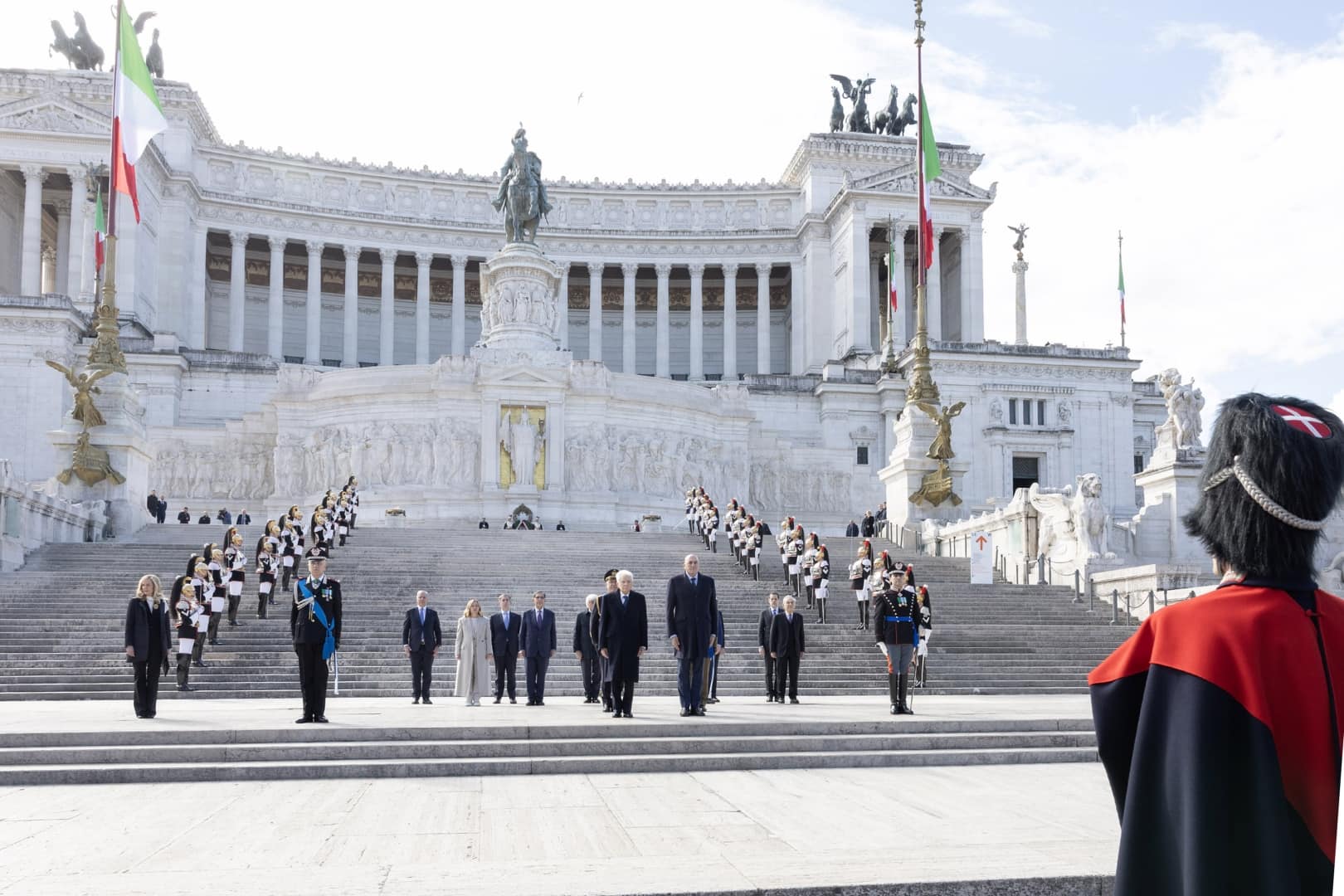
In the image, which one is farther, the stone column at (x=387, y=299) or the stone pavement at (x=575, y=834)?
the stone column at (x=387, y=299)

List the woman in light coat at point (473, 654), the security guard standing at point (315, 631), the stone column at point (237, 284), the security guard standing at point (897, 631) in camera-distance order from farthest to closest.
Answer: the stone column at point (237, 284) → the woman in light coat at point (473, 654) → the security guard standing at point (897, 631) → the security guard standing at point (315, 631)

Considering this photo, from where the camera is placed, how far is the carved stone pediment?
6556cm

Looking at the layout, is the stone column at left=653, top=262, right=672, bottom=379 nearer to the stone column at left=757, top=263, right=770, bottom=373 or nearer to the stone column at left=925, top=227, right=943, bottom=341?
the stone column at left=757, top=263, right=770, bottom=373

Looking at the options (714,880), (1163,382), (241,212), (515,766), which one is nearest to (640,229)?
(241,212)

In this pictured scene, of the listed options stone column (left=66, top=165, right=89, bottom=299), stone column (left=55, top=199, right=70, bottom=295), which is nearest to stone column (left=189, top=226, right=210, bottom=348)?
stone column (left=66, top=165, right=89, bottom=299)

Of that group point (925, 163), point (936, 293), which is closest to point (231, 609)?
point (925, 163)

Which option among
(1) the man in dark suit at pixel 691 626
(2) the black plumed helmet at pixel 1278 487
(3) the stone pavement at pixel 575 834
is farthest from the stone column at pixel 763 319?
(2) the black plumed helmet at pixel 1278 487

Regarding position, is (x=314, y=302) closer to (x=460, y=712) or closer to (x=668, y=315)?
(x=668, y=315)

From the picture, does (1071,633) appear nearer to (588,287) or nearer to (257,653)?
(257,653)

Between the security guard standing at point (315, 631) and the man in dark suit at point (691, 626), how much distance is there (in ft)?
12.1

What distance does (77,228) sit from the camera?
224ft

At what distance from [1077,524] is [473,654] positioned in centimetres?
1449

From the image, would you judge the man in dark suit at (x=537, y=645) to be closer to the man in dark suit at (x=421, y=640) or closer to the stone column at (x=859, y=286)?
the man in dark suit at (x=421, y=640)

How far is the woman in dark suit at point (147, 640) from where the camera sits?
14008mm
